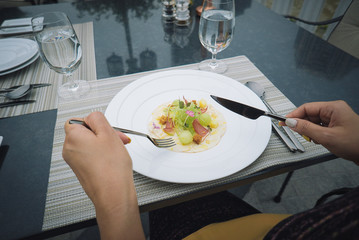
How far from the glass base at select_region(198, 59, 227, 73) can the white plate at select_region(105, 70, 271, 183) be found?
0.13 metres

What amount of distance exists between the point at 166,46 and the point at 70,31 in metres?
0.51

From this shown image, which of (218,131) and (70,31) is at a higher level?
(70,31)

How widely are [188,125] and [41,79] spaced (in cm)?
68

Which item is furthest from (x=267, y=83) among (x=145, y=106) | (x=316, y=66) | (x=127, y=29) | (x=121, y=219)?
(x=127, y=29)

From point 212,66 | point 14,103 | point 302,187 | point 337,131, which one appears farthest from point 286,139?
point 302,187

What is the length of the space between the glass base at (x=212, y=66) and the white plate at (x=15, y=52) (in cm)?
75

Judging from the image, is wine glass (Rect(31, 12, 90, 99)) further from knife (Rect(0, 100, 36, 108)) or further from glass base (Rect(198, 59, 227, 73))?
glass base (Rect(198, 59, 227, 73))

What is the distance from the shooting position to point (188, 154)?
0.59 meters

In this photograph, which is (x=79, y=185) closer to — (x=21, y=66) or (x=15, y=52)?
(x=21, y=66)

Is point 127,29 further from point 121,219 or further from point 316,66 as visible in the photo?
point 121,219

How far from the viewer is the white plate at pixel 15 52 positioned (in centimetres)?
91

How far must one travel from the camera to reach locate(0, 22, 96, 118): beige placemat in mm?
792

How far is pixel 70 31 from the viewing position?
29.8 inches

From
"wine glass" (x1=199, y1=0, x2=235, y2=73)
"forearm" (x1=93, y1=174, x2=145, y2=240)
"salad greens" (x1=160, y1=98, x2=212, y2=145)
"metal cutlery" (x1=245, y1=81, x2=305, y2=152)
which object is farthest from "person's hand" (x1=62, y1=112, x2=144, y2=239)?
"wine glass" (x1=199, y1=0, x2=235, y2=73)
